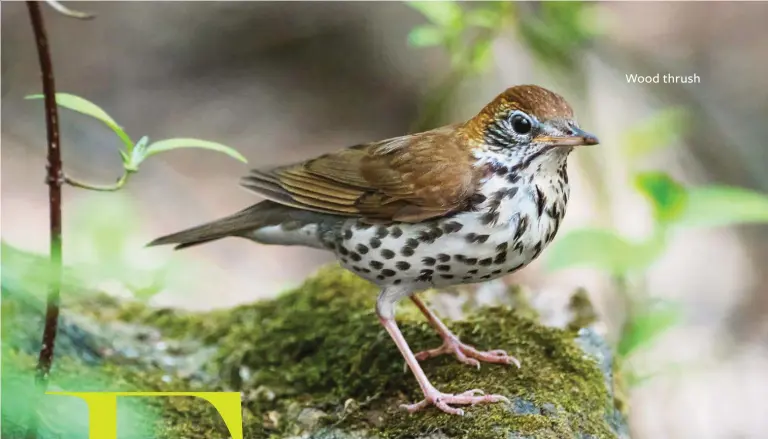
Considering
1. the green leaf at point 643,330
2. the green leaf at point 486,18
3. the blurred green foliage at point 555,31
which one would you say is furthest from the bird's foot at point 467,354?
A: the blurred green foliage at point 555,31

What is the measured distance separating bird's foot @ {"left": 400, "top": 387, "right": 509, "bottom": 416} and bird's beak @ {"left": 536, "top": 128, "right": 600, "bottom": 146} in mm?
655

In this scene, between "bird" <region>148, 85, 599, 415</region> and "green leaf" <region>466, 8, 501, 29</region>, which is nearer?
"bird" <region>148, 85, 599, 415</region>

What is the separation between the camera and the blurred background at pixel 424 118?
11.9 feet

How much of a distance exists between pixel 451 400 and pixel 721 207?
1114mm

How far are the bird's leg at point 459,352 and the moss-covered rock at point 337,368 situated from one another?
23mm

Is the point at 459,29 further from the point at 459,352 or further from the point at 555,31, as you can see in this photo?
the point at 459,352

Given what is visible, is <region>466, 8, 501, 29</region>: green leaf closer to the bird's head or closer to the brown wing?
the brown wing

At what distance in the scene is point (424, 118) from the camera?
309 centimetres

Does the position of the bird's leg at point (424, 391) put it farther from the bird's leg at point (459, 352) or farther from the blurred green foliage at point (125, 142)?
the blurred green foliage at point (125, 142)

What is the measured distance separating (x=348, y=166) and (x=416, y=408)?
2.21 feet

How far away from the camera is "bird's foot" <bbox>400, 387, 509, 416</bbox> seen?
6.72 feet

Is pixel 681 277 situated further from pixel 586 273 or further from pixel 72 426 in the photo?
pixel 72 426

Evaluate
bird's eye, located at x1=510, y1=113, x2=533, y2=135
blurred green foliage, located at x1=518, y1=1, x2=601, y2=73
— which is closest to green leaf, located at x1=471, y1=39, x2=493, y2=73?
blurred green foliage, located at x1=518, y1=1, x2=601, y2=73

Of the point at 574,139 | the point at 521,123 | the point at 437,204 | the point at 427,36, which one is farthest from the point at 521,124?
the point at 427,36
